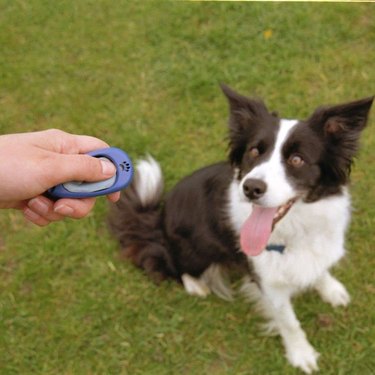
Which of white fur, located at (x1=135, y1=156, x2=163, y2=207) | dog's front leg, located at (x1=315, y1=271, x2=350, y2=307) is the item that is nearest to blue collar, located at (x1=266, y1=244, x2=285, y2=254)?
dog's front leg, located at (x1=315, y1=271, x2=350, y2=307)

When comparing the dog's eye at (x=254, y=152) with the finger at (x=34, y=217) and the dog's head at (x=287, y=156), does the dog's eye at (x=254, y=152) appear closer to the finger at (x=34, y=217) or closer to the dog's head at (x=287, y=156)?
the dog's head at (x=287, y=156)

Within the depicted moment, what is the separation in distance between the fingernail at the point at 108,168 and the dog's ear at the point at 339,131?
1.00 m

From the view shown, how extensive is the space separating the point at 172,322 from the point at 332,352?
99 cm

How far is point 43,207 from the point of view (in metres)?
2.14

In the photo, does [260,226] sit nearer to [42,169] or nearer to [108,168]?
[108,168]

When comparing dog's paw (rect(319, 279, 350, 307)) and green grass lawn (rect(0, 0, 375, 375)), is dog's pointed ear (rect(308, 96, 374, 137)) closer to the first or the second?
dog's paw (rect(319, 279, 350, 307))

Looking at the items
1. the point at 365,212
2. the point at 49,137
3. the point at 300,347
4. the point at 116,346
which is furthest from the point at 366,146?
the point at 49,137

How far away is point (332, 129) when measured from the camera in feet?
8.22

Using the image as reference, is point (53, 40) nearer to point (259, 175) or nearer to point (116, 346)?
point (116, 346)

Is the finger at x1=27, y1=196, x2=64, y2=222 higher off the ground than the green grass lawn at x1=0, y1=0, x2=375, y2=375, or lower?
higher

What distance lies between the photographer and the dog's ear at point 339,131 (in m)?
2.41

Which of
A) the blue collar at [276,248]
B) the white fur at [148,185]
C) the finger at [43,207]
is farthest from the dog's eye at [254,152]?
the white fur at [148,185]

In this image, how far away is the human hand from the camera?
193cm

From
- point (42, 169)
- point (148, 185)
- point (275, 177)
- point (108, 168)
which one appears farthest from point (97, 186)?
point (148, 185)
